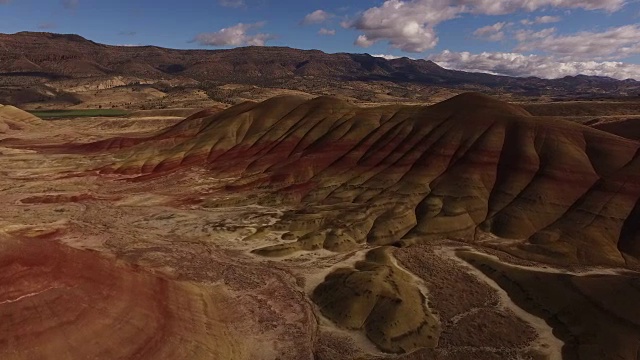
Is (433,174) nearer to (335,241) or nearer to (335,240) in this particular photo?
(335,240)

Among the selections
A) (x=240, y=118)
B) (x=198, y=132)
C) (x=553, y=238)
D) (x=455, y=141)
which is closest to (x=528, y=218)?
(x=553, y=238)

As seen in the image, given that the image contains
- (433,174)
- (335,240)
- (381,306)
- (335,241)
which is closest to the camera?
(381,306)

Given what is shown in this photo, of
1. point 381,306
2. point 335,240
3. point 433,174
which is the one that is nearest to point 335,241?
point 335,240

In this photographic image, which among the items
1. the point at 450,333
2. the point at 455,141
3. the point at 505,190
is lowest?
the point at 450,333

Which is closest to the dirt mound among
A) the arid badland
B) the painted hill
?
the arid badland

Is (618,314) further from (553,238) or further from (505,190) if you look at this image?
(505,190)

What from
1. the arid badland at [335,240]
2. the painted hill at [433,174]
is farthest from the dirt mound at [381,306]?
the painted hill at [433,174]
